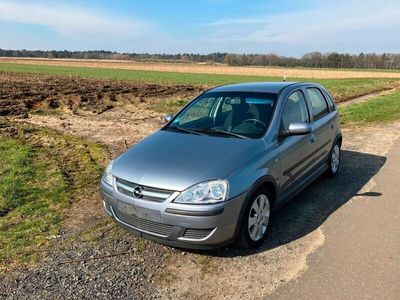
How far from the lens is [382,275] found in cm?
364

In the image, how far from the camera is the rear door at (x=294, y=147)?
4.69 metres

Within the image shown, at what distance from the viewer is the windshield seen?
4.69 m

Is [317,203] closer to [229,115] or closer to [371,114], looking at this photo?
[229,115]

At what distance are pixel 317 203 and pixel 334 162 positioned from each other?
4.59ft

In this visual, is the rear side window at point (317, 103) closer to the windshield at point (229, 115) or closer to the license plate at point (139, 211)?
the windshield at point (229, 115)

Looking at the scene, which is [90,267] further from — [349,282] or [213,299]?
[349,282]

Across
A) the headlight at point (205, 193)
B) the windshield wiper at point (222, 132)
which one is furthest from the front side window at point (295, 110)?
the headlight at point (205, 193)

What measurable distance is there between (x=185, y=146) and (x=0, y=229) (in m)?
2.37

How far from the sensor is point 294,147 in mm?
4895

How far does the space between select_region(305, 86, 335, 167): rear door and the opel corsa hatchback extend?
0.05 meters

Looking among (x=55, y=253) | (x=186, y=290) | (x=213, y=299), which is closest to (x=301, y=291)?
(x=213, y=299)

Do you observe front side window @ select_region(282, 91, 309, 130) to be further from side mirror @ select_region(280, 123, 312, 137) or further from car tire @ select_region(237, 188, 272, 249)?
car tire @ select_region(237, 188, 272, 249)

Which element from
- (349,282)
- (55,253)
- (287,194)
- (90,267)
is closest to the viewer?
(349,282)

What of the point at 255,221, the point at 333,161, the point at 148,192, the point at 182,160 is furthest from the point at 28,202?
the point at 333,161
